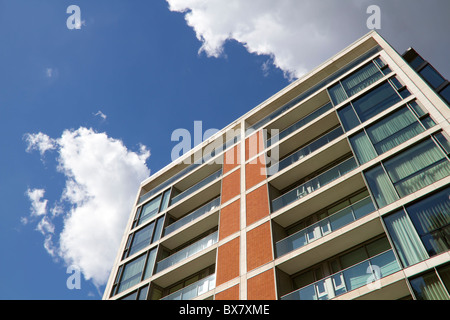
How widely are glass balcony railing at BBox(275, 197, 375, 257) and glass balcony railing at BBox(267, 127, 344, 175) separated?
5.31m

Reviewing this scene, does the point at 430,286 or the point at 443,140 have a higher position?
the point at 443,140

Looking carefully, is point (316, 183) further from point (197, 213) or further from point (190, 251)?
point (197, 213)

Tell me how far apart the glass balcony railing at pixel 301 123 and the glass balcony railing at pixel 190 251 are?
24.7 feet

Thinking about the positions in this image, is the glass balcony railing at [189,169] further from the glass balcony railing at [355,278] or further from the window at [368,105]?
the glass balcony railing at [355,278]

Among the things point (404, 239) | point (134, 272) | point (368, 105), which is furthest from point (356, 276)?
point (134, 272)

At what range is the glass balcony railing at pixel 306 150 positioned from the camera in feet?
67.7

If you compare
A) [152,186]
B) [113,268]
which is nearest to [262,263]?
[113,268]

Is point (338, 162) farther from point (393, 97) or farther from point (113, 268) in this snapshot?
point (113, 268)

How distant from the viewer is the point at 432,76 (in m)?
20.3

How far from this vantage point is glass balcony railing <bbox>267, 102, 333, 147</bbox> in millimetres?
23016

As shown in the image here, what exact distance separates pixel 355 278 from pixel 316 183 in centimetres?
645

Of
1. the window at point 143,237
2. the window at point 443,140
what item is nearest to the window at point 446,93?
the window at point 443,140
